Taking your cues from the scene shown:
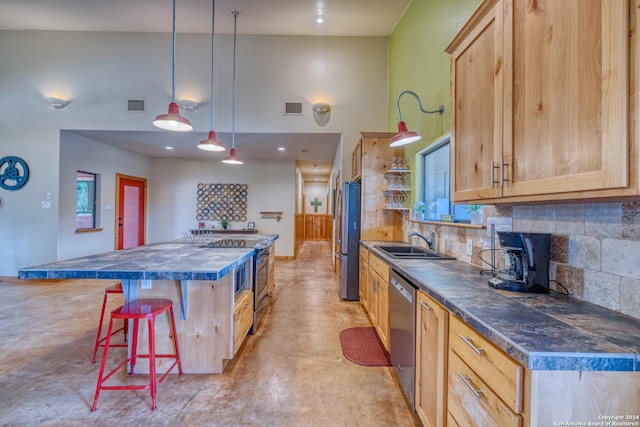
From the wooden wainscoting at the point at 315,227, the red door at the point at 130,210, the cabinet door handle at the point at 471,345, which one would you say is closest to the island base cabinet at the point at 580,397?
the cabinet door handle at the point at 471,345

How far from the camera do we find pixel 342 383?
210cm

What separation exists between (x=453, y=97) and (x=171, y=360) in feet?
8.92

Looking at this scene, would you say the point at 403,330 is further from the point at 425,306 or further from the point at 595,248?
the point at 595,248

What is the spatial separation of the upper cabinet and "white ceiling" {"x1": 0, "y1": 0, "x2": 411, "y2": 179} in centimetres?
326

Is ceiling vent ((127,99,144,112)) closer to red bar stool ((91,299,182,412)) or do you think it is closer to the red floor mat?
red bar stool ((91,299,182,412))

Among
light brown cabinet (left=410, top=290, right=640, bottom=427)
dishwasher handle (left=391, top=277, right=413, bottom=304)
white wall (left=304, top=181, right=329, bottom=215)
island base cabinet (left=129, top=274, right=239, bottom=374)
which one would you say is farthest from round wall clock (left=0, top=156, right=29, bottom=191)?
white wall (left=304, top=181, right=329, bottom=215)

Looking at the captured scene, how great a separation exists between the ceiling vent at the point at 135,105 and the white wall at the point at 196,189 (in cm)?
233

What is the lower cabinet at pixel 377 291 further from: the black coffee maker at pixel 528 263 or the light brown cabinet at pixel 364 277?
the black coffee maker at pixel 528 263

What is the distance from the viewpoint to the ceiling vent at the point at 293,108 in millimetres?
4855

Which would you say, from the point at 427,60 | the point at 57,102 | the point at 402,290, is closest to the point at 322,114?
the point at 427,60

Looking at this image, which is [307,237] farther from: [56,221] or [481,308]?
[481,308]

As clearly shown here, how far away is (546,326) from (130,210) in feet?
25.0

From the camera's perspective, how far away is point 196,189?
7117 mm

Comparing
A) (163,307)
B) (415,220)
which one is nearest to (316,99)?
(415,220)
